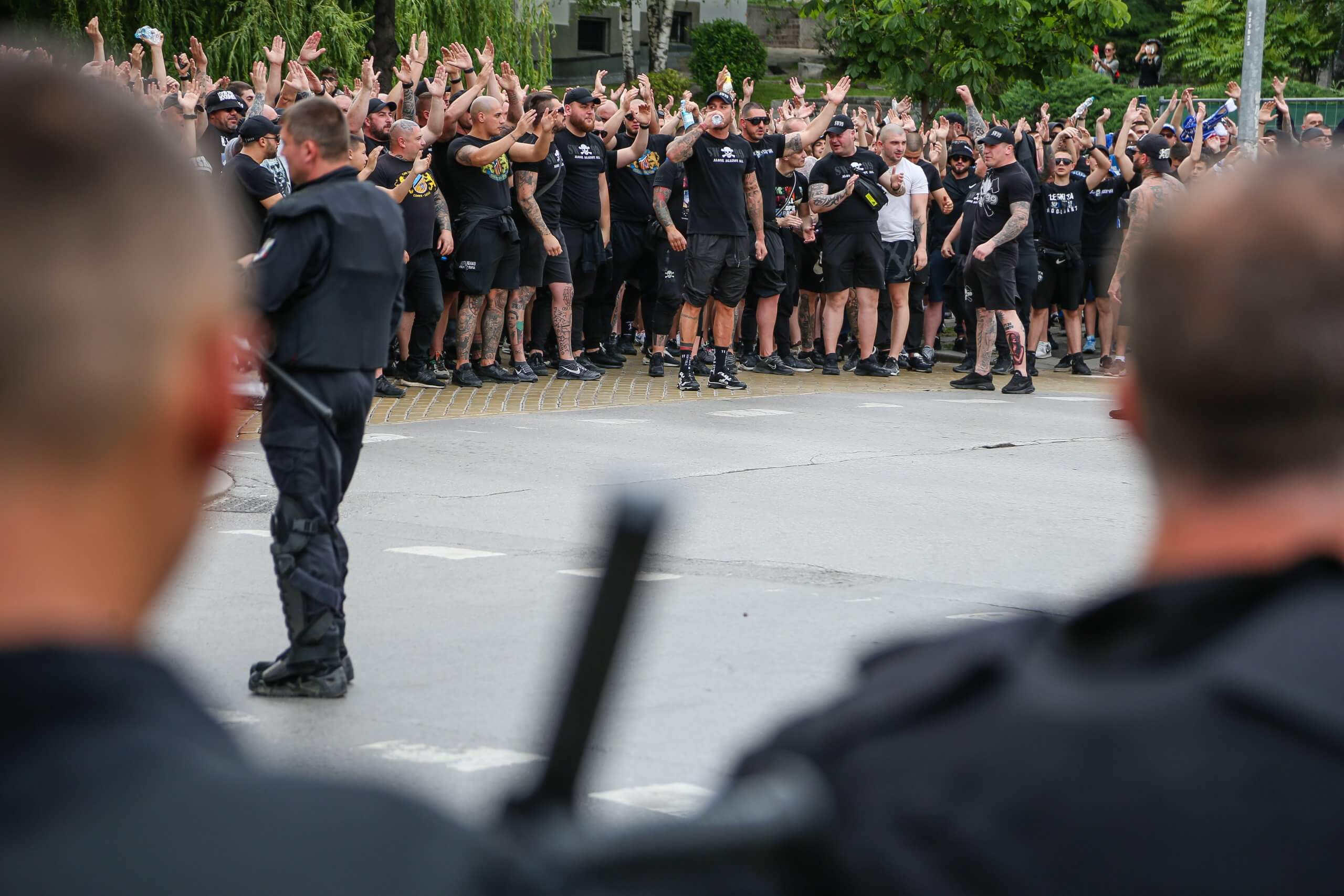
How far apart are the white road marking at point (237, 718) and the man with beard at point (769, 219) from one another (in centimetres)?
977

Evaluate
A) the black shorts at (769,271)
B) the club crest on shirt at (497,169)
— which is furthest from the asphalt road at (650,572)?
the black shorts at (769,271)

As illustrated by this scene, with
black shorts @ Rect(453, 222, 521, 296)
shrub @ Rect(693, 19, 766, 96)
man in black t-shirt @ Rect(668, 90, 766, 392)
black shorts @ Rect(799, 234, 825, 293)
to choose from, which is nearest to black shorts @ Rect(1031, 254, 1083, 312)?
black shorts @ Rect(799, 234, 825, 293)

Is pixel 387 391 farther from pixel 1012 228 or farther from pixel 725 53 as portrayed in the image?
pixel 725 53

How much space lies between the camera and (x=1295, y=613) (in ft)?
3.76

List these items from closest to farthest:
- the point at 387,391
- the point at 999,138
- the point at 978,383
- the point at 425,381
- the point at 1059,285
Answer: the point at 387,391, the point at 425,381, the point at 999,138, the point at 978,383, the point at 1059,285

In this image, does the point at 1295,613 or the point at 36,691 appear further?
the point at 1295,613

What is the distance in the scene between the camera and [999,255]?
14930 mm

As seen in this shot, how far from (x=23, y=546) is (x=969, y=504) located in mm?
8392

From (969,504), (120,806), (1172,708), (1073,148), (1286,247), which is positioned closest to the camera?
(120,806)

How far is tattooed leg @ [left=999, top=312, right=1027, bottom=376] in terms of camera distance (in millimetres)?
14859

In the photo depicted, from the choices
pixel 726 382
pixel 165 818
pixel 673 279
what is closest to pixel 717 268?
pixel 673 279

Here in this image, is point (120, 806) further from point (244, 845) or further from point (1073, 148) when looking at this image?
point (1073, 148)

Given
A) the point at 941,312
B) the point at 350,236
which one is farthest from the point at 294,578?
the point at 941,312

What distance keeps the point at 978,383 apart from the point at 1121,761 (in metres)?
14.3
